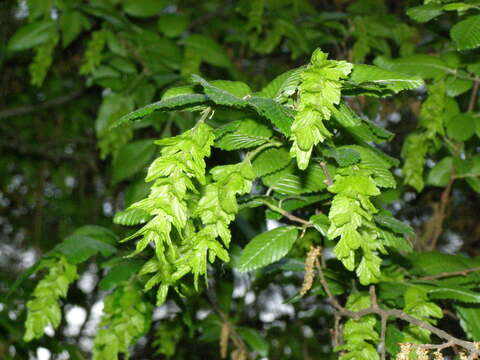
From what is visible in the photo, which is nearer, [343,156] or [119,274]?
[343,156]

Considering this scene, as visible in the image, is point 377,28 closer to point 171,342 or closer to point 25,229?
point 171,342

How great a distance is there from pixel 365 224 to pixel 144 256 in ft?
2.28

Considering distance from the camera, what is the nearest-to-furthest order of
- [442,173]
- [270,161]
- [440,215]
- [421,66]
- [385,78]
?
1. [385,78]
2. [270,161]
3. [421,66]
4. [442,173]
5. [440,215]

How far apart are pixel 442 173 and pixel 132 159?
103 cm

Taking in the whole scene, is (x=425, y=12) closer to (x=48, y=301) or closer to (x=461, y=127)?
(x=461, y=127)

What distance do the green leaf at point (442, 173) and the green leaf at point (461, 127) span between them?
160 millimetres

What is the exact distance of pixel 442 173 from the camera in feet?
→ 5.68

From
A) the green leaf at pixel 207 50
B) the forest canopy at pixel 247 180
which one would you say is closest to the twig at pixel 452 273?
the forest canopy at pixel 247 180

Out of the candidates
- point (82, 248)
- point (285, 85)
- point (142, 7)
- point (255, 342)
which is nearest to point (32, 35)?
point (142, 7)

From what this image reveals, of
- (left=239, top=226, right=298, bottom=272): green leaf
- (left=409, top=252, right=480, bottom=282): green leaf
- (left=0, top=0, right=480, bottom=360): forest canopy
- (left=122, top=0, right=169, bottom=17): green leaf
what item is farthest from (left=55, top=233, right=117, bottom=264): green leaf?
(left=122, top=0, right=169, bottom=17): green leaf

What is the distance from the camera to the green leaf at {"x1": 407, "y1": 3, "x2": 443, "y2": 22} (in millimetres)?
1396

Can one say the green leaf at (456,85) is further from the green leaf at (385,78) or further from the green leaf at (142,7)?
the green leaf at (142,7)

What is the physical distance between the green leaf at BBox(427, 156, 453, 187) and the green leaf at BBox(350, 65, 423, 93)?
0.90 metres

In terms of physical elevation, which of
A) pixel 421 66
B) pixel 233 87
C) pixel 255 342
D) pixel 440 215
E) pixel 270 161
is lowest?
pixel 255 342
